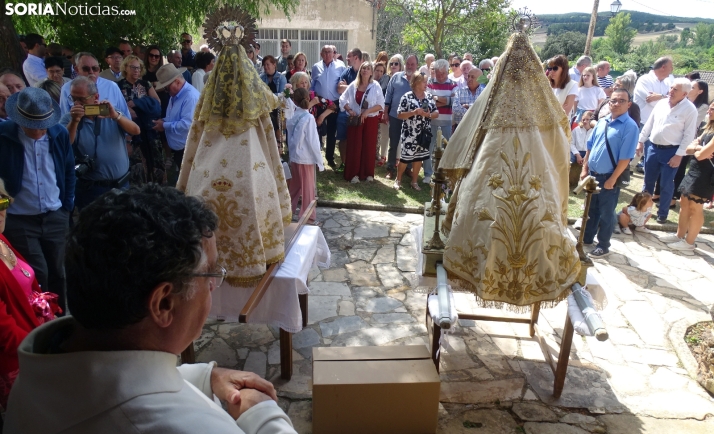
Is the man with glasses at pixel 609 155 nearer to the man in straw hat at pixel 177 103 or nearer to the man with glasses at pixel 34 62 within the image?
the man in straw hat at pixel 177 103

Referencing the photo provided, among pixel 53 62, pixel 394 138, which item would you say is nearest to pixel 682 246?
pixel 394 138

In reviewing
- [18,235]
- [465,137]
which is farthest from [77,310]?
[18,235]

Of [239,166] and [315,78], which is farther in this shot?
[315,78]

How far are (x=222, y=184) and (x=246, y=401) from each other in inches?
66.5

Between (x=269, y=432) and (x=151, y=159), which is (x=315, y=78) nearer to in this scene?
(x=151, y=159)

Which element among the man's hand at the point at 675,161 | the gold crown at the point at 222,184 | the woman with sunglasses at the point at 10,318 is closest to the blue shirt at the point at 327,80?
the man's hand at the point at 675,161

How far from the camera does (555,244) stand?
9.73 ft

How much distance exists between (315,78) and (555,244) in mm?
7153

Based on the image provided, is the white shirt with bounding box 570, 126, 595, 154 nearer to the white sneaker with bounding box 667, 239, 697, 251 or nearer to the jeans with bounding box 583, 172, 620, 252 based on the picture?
the white sneaker with bounding box 667, 239, 697, 251

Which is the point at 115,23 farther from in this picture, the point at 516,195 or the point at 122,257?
the point at 122,257

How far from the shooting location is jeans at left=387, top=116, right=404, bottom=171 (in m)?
8.73

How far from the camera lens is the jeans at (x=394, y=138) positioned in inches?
344

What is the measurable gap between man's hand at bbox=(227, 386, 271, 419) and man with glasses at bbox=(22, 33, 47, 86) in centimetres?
770

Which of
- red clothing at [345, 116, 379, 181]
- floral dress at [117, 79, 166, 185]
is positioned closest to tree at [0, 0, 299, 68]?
floral dress at [117, 79, 166, 185]
